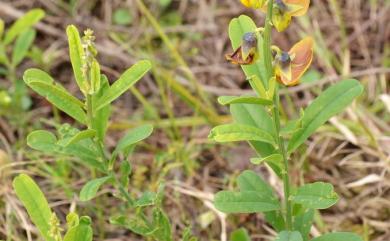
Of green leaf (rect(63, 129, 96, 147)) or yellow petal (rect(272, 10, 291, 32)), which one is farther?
green leaf (rect(63, 129, 96, 147))

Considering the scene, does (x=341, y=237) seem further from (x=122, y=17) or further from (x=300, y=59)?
(x=122, y=17)

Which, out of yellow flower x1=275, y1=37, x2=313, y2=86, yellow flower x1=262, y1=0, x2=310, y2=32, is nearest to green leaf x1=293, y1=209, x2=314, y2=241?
yellow flower x1=275, y1=37, x2=313, y2=86

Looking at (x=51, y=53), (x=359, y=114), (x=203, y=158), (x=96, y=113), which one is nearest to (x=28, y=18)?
(x=51, y=53)

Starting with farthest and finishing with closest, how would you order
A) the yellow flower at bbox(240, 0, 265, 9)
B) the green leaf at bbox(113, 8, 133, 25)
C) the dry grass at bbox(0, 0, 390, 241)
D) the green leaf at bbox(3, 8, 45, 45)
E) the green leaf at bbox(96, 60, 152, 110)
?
1. the green leaf at bbox(113, 8, 133, 25)
2. the green leaf at bbox(3, 8, 45, 45)
3. the dry grass at bbox(0, 0, 390, 241)
4. the green leaf at bbox(96, 60, 152, 110)
5. the yellow flower at bbox(240, 0, 265, 9)

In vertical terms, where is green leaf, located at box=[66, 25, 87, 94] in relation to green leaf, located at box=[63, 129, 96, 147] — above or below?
above

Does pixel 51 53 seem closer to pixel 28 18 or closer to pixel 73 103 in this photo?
pixel 28 18

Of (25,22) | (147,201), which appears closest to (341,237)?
(147,201)

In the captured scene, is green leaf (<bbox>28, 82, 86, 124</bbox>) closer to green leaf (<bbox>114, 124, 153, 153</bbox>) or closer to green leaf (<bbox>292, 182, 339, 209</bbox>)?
green leaf (<bbox>114, 124, 153, 153</bbox>)
